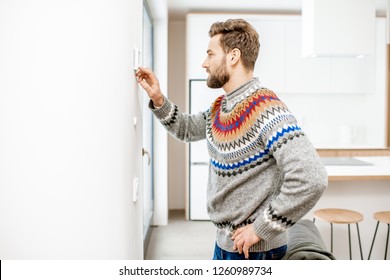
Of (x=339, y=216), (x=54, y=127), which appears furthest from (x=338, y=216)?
(x=54, y=127)

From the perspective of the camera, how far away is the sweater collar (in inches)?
51.8

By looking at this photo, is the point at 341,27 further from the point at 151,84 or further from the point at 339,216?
the point at 151,84

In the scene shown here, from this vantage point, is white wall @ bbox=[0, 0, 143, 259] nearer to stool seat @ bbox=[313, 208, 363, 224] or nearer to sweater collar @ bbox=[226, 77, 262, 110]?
sweater collar @ bbox=[226, 77, 262, 110]

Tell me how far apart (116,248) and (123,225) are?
0.36 feet

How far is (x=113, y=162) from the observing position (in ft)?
3.87

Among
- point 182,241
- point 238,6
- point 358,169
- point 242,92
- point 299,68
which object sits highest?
point 238,6

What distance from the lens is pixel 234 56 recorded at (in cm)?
137

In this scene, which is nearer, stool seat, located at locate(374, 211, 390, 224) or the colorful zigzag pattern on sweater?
the colorful zigzag pattern on sweater

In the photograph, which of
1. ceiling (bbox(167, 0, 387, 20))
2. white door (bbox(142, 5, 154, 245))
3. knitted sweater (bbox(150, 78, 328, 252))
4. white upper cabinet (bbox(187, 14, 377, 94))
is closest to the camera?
knitted sweater (bbox(150, 78, 328, 252))

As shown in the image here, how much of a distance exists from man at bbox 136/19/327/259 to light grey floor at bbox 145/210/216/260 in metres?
1.86

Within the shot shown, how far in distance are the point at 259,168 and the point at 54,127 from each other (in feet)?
2.08

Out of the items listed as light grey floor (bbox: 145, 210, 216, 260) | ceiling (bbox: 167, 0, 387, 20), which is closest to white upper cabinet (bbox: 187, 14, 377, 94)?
ceiling (bbox: 167, 0, 387, 20)

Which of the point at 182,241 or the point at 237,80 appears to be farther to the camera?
the point at 182,241

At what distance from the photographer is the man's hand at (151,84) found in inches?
61.6
